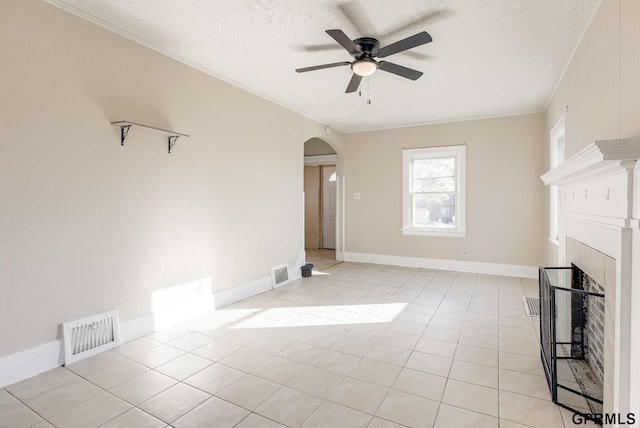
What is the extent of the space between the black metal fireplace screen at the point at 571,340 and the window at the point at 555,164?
2.18 m

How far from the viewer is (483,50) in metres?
3.29

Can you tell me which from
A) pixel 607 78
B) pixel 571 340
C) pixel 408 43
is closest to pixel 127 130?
pixel 408 43

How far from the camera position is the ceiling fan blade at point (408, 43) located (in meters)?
2.50

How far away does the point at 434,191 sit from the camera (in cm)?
627

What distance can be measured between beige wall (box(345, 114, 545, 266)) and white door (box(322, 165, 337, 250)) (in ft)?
6.23

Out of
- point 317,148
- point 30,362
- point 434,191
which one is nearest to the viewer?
point 30,362

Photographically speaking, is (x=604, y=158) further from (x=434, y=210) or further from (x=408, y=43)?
(x=434, y=210)

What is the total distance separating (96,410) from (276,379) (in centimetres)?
110

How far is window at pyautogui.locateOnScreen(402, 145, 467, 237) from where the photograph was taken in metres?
6.00

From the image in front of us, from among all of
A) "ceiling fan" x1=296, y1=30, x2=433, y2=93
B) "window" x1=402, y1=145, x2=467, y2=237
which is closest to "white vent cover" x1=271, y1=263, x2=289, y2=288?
"window" x1=402, y1=145, x2=467, y2=237

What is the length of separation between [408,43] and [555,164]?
131 inches

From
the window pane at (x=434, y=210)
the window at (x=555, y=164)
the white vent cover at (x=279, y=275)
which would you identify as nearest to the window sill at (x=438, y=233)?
the window pane at (x=434, y=210)

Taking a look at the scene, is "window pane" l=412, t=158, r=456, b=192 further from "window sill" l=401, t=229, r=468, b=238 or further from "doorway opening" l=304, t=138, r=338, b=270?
"doorway opening" l=304, t=138, r=338, b=270

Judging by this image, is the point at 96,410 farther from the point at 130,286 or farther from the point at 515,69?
the point at 515,69
